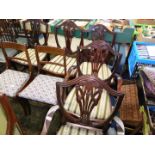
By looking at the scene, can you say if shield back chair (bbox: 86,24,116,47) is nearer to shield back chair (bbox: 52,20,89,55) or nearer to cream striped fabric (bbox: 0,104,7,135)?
shield back chair (bbox: 52,20,89,55)

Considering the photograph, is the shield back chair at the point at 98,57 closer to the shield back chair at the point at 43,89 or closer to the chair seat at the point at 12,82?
the shield back chair at the point at 43,89

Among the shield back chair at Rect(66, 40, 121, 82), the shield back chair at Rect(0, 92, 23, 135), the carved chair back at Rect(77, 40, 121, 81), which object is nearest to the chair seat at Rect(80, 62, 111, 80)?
the shield back chair at Rect(66, 40, 121, 82)

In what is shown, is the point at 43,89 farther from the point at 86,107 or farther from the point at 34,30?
the point at 34,30

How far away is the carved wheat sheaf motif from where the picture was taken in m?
1.07

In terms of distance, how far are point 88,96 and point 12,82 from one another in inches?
36.7

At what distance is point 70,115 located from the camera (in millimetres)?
1210

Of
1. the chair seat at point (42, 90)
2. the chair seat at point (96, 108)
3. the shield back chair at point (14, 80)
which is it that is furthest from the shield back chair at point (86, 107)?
the shield back chair at point (14, 80)

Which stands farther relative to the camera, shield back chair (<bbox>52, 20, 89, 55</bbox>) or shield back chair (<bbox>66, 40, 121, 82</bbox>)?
shield back chair (<bbox>52, 20, 89, 55</bbox>)

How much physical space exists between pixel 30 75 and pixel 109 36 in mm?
1149

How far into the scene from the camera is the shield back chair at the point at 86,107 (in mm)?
1054

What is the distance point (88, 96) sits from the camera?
3.57ft

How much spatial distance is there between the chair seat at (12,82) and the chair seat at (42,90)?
10 centimetres

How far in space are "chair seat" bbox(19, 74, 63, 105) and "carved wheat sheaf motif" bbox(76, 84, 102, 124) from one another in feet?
1.32

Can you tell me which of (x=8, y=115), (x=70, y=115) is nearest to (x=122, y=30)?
(x=70, y=115)
